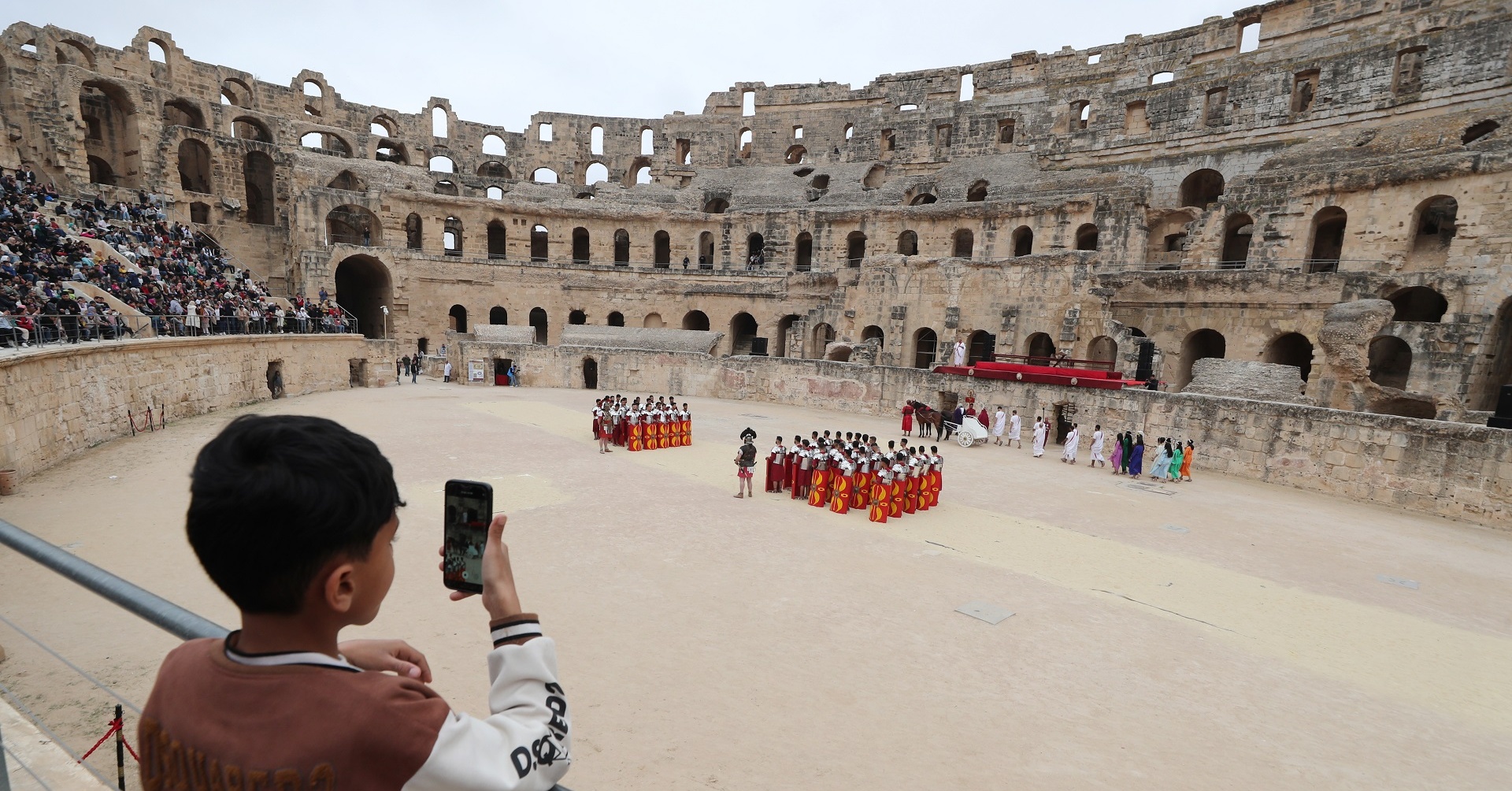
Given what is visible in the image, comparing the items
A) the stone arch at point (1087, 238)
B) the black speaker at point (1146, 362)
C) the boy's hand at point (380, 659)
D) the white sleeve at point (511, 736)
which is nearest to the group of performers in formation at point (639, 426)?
the black speaker at point (1146, 362)

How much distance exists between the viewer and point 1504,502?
1110 cm

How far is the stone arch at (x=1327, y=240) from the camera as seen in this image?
2002cm

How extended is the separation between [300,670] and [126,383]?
1628 centimetres

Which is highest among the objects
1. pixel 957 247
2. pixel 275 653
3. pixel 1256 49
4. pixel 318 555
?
pixel 1256 49

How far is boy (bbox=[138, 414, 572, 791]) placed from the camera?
107 centimetres

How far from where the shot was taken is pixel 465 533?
1566 mm

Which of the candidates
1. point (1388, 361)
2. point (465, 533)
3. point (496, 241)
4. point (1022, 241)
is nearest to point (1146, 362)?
point (1388, 361)

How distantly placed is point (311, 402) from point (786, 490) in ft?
49.0

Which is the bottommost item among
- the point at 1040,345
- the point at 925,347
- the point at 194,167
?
the point at 925,347

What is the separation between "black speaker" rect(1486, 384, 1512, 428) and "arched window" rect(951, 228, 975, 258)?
19.3 m

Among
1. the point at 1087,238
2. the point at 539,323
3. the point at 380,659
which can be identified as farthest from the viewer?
the point at 539,323

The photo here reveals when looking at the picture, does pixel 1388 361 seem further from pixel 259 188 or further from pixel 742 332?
pixel 259 188

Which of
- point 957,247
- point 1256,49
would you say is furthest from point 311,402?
point 1256,49

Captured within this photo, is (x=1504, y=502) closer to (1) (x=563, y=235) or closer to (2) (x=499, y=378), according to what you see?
(2) (x=499, y=378)
